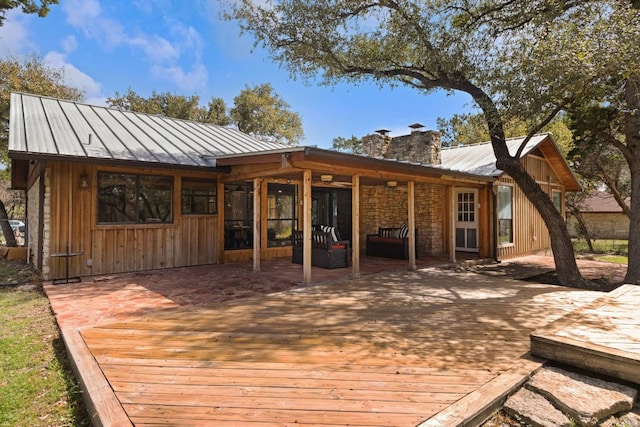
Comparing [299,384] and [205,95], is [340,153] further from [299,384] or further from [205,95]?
[205,95]

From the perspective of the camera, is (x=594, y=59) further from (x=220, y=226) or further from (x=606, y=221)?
(x=606, y=221)

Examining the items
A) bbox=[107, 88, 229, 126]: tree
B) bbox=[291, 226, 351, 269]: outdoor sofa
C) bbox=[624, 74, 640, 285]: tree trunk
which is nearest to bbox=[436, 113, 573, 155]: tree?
bbox=[624, 74, 640, 285]: tree trunk

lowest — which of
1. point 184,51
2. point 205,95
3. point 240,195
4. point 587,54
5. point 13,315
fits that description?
point 13,315

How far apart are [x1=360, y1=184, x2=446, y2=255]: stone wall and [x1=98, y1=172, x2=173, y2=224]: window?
6522 mm

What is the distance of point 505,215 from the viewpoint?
1124 centimetres

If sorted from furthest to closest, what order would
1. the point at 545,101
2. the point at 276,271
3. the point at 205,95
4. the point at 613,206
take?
1. the point at 613,206
2. the point at 205,95
3. the point at 276,271
4. the point at 545,101

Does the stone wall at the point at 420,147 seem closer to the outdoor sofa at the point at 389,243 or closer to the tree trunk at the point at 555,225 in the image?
the outdoor sofa at the point at 389,243

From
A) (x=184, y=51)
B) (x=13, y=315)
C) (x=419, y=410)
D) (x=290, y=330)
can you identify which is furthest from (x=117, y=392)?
(x=184, y=51)

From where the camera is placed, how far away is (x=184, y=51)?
21422mm

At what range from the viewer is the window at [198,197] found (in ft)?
27.8

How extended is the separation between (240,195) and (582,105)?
8.48 metres

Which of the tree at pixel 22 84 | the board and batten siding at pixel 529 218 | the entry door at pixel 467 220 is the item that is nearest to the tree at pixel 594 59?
the board and batten siding at pixel 529 218

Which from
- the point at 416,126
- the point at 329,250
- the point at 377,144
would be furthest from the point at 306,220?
the point at 416,126

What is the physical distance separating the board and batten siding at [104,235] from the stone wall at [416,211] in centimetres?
557
